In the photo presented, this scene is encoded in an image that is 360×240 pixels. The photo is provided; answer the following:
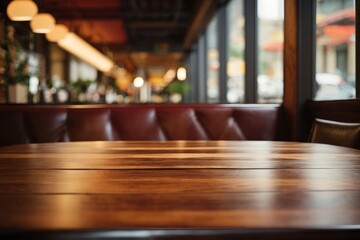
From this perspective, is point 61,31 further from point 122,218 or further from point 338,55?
point 122,218

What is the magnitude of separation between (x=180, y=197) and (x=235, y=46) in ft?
31.5

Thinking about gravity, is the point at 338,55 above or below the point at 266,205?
above

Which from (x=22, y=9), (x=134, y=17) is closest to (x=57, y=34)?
(x=22, y=9)

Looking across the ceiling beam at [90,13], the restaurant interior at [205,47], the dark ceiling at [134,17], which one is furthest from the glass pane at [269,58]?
the ceiling beam at [90,13]

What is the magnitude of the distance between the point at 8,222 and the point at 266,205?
0.44 meters

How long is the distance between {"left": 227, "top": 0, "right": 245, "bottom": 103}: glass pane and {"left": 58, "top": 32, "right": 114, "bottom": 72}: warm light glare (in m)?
3.14

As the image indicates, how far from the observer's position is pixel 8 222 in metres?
0.62

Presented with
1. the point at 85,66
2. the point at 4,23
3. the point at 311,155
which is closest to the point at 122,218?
the point at 311,155

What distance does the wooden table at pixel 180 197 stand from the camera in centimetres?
59

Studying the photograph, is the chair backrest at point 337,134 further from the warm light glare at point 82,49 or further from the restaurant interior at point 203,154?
the warm light glare at point 82,49

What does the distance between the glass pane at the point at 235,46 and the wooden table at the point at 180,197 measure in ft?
18.2

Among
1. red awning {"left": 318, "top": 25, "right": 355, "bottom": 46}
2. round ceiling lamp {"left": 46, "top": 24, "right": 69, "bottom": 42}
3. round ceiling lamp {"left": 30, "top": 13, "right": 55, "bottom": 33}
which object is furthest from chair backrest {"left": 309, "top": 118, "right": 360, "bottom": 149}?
round ceiling lamp {"left": 46, "top": 24, "right": 69, "bottom": 42}

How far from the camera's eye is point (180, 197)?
79 centimetres

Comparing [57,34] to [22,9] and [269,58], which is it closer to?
[22,9]
